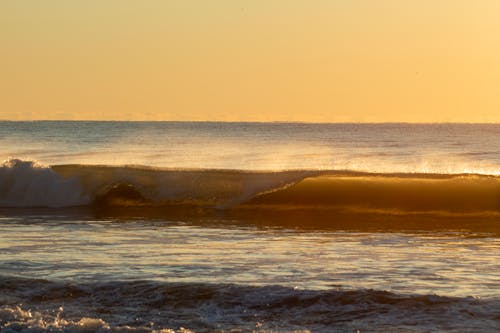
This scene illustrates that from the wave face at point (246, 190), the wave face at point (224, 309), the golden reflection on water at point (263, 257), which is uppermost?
the wave face at point (246, 190)

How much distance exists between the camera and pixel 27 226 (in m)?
19.1

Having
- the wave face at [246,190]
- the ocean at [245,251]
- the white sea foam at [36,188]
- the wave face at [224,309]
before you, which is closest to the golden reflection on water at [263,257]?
the ocean at [245,251]

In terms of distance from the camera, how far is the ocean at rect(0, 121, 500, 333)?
10695mm

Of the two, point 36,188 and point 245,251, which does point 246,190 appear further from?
point 245,251

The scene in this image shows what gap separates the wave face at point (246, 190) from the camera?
23750 mm

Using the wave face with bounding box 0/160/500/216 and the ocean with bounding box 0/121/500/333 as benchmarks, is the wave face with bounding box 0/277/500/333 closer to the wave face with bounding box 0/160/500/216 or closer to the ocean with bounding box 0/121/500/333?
the ocean with bounding box 0/121/500/333

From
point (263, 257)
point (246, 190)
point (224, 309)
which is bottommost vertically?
point (224, 309)

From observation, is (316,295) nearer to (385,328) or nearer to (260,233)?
(385,328)

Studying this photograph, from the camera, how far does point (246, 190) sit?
25.2 m

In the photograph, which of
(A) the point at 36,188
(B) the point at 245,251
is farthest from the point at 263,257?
(A) the point at 36,188

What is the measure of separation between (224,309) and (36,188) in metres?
15.8

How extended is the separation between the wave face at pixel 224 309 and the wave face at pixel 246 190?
1160 centimetres

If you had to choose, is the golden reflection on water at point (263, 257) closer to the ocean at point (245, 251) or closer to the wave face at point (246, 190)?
the ocean at point (245, 251)

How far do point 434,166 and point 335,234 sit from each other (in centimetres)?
2955
